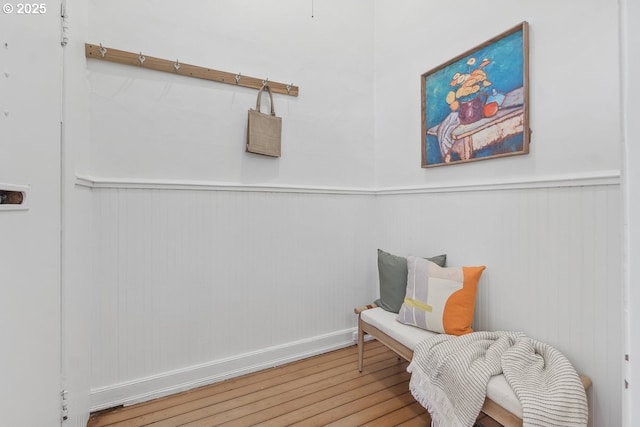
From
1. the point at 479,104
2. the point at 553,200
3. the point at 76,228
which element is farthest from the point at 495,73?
the point at 76,228

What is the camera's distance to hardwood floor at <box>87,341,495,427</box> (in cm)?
158

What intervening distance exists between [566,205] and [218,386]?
214 cm

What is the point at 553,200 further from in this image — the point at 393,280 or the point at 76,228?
the point at 76,228

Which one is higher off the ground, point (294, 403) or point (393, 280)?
A: point (393, 280)

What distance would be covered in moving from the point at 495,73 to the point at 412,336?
148 centimetres

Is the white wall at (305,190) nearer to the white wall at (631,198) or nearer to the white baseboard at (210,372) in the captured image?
the white baseboard at (210,372)

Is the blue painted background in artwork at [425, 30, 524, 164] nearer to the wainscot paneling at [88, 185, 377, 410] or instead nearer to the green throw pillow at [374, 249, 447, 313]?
the green throw pillow at [374, 249, 447, 313]

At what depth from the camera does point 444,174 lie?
199 centimetres

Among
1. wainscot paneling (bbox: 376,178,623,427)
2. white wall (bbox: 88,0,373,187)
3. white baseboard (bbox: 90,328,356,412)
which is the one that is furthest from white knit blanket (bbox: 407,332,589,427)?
white wall (bbox: 88,0,373,187)

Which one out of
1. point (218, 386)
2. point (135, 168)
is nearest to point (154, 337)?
point (218, 386)

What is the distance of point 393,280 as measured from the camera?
2021 mm

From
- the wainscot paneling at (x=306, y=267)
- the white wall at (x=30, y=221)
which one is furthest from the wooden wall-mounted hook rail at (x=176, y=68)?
the wainscot paneling at (x=306, y=267)

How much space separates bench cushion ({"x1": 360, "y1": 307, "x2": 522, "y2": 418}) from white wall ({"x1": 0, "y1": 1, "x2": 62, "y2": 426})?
1.51 meters

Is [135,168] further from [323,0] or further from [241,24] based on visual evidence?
[323,0]
